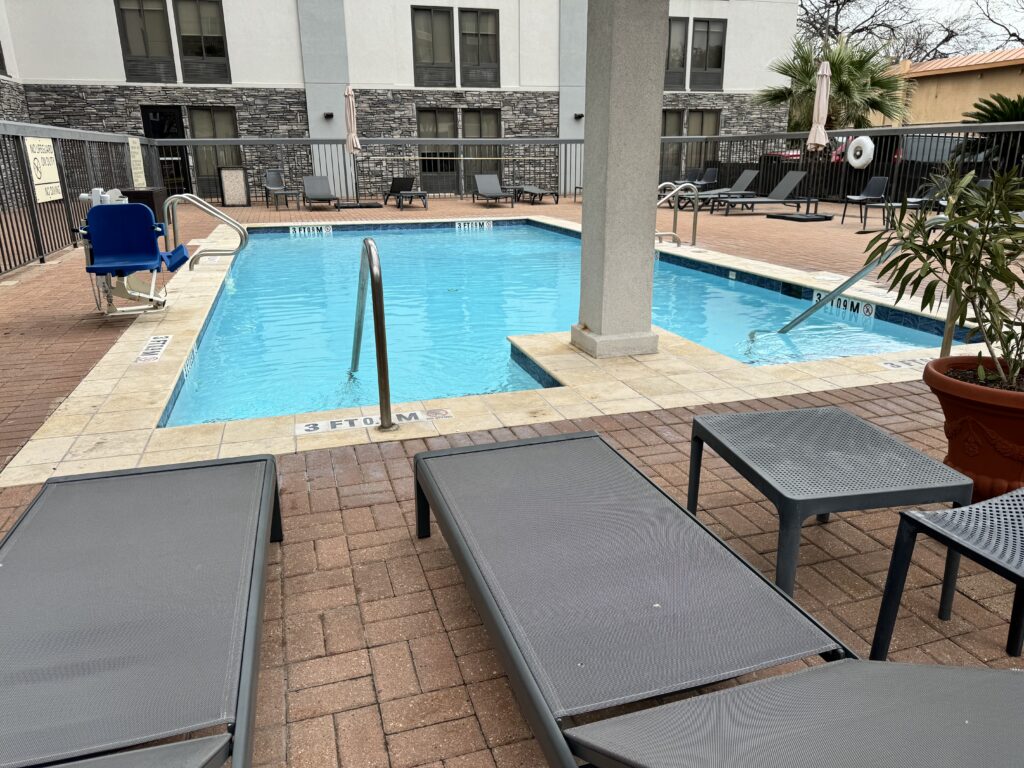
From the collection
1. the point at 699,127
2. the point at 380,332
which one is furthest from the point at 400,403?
the point at 699,127

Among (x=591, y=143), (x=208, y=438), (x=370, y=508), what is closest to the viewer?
(x=370, y=508)

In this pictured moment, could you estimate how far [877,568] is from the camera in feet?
7.45

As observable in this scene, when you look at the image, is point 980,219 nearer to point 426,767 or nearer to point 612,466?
point 612,466

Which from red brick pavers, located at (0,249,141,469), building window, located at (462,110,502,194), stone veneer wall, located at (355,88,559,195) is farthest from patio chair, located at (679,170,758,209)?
red brick pavers, located at (0,249,141,469)

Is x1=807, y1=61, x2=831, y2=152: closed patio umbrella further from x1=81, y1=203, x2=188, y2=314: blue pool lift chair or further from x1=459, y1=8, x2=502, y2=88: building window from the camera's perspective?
x1=459, y1=8, x2=502, y2=88: building window

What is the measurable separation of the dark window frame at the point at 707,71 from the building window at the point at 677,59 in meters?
0.24

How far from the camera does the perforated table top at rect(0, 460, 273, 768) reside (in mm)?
1261

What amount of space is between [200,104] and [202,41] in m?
1.49

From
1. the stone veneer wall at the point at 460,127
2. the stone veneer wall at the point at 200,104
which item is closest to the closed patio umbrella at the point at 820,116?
the stone veneer wall at the point at 460,127

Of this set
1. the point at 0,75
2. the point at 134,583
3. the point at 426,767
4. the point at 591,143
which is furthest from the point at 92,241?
the point at 0,75

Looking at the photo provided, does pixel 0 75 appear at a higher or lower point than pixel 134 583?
higher

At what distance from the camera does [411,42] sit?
18.6 metres

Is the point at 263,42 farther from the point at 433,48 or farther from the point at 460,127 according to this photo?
the point at 460,127

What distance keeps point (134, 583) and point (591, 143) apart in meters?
3.47
